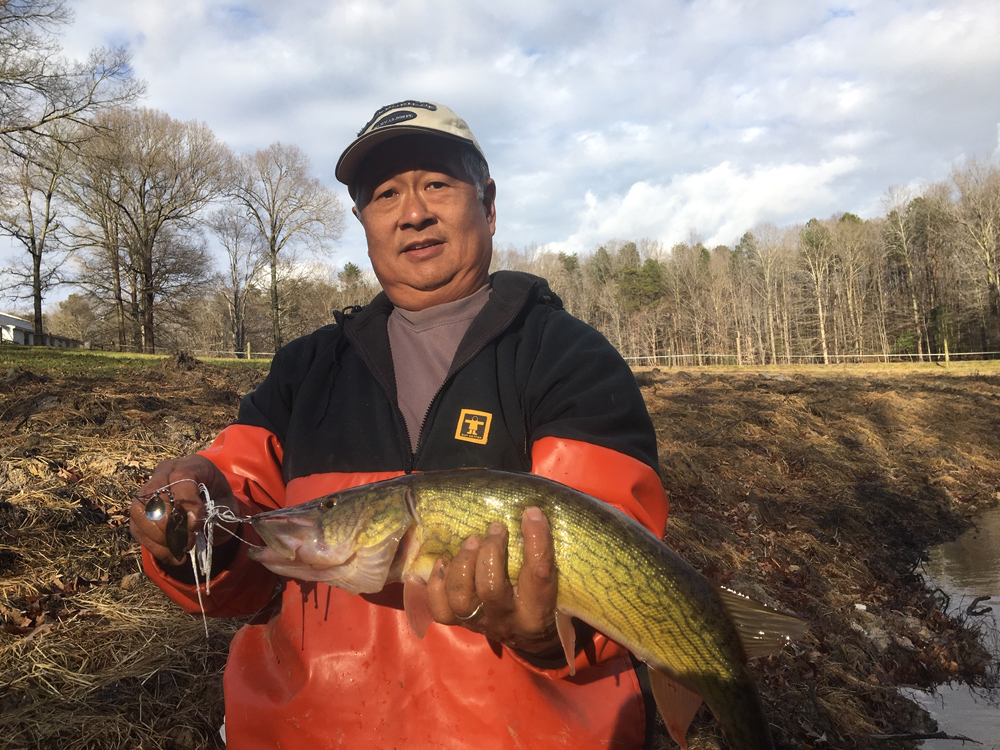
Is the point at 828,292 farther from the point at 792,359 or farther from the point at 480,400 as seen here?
the point at 480,400

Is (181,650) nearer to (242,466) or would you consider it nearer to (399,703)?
(242,466)

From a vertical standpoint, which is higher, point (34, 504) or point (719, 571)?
point (34, 504)


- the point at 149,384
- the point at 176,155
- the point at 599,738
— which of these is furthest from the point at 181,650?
the point at 176,155

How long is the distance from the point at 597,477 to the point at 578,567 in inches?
11.1

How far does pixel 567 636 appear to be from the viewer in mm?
1760

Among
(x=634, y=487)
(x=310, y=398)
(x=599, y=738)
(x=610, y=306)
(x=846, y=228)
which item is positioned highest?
(x=846, y=228)

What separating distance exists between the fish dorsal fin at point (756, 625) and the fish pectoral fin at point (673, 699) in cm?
23

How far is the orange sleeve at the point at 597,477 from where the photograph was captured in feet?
6.18

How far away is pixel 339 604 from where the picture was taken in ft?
6.46

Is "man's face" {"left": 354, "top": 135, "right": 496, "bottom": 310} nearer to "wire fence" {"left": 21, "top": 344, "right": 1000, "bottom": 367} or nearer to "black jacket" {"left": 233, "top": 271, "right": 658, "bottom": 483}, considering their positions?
"black jacket" {"left": 233, "top": 271, "right": 658, "bottom": 483}

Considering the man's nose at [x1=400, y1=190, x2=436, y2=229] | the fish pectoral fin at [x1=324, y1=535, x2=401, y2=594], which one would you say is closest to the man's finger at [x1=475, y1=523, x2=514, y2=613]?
the fish pectoral fin at [x1=324, y1=535, x2=401, y2=594]

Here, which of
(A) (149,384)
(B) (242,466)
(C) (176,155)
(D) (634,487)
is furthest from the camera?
(C) (176,155)

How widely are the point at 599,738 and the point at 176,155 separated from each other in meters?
37.2

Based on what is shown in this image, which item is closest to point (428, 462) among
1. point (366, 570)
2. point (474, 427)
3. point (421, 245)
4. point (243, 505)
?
point (474, 427)
